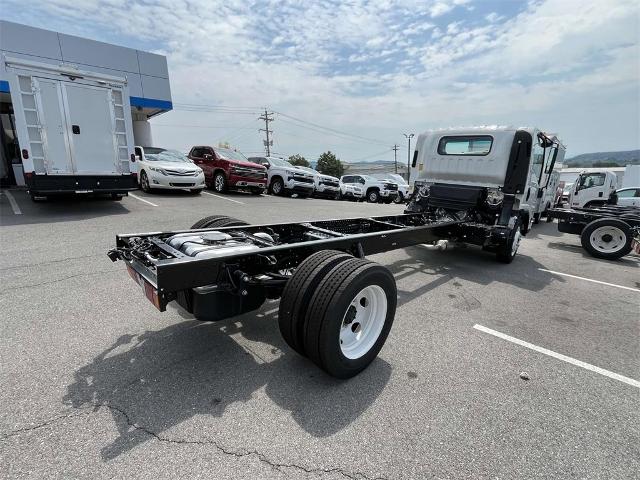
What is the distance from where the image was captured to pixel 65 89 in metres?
7.78

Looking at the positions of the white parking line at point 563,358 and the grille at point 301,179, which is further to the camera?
the grille at point 301,179

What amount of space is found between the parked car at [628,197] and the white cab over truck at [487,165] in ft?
33.4

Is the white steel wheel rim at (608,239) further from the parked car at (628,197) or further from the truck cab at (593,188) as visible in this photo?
the parked car at (628,197)

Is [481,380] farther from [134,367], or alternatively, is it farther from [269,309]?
[134,367]

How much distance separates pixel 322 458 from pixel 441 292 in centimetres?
322

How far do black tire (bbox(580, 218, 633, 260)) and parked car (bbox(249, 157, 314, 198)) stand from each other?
10729mm

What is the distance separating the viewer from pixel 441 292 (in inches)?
183

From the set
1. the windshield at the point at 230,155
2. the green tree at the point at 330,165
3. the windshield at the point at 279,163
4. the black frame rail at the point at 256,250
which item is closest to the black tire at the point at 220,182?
the windshield at the point at 230,155

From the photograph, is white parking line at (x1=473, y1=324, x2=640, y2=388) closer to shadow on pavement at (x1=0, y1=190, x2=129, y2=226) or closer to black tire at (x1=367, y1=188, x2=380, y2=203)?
shadow on pavement at (x1=0, y1=190, x2=129, y2=226)

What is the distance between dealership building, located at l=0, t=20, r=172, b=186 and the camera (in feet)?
24.4

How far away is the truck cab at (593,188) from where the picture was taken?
1394 cm

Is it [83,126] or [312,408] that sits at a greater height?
[83,126]

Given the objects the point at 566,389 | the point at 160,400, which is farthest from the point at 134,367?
the point at 566,389

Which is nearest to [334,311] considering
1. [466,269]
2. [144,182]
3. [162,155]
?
[466,269]
